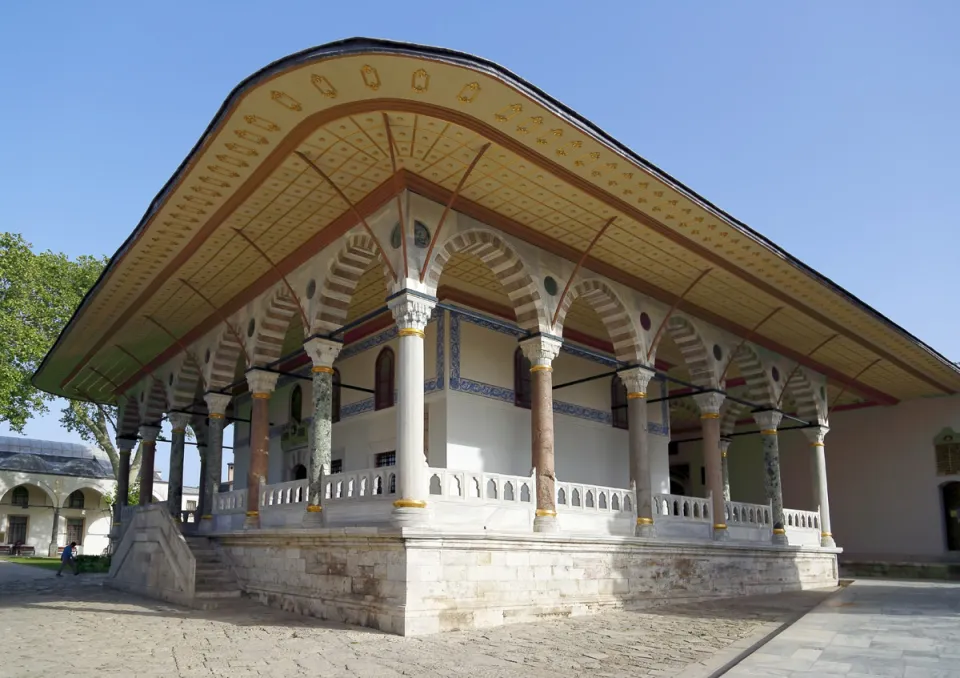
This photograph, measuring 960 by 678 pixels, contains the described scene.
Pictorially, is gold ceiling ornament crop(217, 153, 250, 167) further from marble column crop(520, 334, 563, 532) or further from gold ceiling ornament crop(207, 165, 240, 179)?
marble column crop(520, 334, 563, 532)

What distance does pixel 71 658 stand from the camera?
591cm

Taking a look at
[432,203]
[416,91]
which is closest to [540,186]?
[432,203]

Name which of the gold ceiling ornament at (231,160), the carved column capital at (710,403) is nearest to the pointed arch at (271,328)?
the gold ceiling ornament at (231,160)

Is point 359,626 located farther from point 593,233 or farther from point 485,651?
point 593,233

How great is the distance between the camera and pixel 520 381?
470 inches

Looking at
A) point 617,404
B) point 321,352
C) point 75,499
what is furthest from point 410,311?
point 75,499

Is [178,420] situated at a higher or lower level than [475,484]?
higher

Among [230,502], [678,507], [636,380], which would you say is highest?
[636,380]

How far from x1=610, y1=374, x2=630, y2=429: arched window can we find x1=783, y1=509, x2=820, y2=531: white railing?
9.86ft

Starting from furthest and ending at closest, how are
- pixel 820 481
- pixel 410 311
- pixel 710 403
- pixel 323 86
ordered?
1. pixel 820 481
2. pixel 710 403
3. pixel 410 311
4. pixel 323 86

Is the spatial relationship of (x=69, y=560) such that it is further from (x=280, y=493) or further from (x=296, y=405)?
(x=280, y=493)

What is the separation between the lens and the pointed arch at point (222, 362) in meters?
11.9

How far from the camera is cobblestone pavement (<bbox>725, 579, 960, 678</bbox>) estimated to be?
5.24m

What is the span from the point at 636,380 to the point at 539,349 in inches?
77.3
